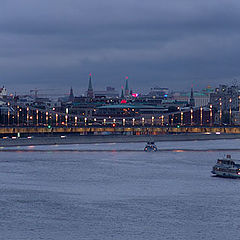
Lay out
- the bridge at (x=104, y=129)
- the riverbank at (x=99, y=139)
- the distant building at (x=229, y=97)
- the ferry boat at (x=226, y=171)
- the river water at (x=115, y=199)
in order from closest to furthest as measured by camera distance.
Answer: the river water at (x=115, y=199)
the ferry boat at (x=226, y=171)
the riverbank at (x=99, y=139)
the bridge at (x=104, y=129)
the distant building at (x=229, y=97)

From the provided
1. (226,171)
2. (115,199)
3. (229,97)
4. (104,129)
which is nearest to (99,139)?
(104,129)

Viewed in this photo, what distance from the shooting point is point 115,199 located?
41.0 metres

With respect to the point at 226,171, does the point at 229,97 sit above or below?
above

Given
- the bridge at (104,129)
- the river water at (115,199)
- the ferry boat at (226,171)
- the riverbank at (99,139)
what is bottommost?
the river water at (115,199)

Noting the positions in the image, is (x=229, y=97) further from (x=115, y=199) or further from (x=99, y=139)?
(x=115, y=199)

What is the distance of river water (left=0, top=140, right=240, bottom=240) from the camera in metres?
33.6

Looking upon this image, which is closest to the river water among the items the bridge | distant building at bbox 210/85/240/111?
the bridge

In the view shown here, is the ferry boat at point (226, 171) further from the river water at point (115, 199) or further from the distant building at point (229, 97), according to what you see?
the distant building at point (229, 97)

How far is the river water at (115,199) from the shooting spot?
33.6 m

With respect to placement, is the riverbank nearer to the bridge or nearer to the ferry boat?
the bridge

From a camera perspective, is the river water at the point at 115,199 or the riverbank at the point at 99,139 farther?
the riverbank at the point at 99,139

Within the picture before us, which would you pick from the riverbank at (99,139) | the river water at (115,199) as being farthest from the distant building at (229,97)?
the river water at (115,199)

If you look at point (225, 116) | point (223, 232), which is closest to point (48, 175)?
point (223, 232)

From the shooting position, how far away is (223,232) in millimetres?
33375
